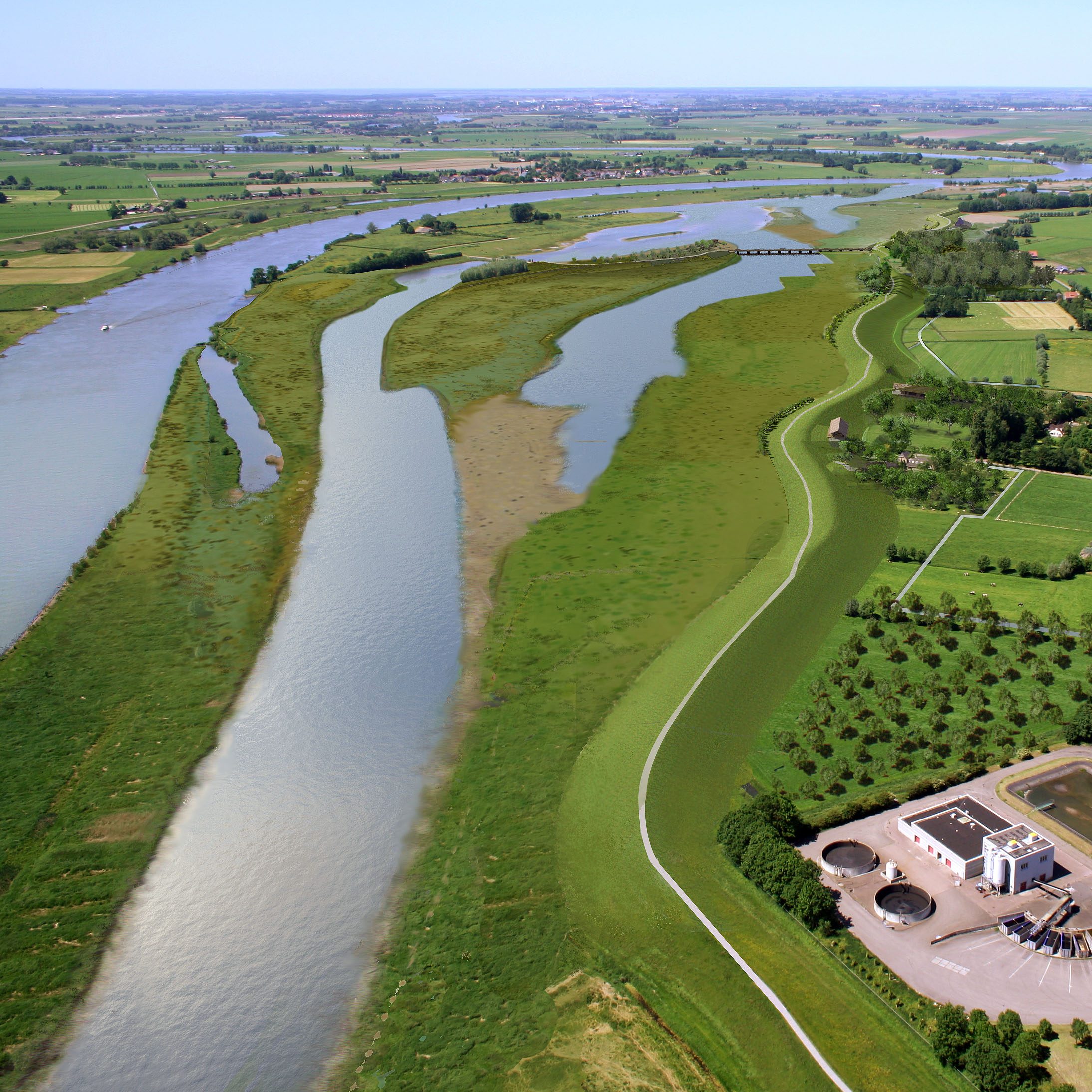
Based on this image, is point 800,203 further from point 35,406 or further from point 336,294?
point 35,406

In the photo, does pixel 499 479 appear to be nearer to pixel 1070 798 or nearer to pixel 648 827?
pixel 648 827

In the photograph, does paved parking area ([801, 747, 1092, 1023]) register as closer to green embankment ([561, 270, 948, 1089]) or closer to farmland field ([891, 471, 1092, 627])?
green embankment ([561, 270, 948, 1089])

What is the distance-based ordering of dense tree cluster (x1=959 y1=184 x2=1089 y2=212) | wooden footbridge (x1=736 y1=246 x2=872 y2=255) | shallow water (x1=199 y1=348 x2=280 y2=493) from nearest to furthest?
1. shallow water (x1=199 y1=348 x2=280 y2=493)
2. wooden footbridge (x1=736 y1=246 x2=872 y2=255)
3. dense tree cluster (x1=959 y1=184 x2=1089 y2=212)

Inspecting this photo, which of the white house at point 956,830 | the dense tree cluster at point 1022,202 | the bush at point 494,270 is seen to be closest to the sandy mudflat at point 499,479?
the white house at point 956,830

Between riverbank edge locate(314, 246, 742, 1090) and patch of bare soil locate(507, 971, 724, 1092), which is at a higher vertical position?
riverbank edge locate(314, 246, 742, 1090)

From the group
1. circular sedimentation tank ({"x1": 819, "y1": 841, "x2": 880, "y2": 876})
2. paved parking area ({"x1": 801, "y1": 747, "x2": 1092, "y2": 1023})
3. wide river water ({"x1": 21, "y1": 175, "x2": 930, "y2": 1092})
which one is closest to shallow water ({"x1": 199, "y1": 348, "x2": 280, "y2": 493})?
wide river water ({"x1": 21, "y1": 175, "x2": 930, "y2": 1092})

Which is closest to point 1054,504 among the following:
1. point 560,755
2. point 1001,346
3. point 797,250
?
point 560,755

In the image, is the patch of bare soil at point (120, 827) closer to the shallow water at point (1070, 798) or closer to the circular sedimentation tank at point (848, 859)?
the circular sedimentation tank at point (848, 859)
